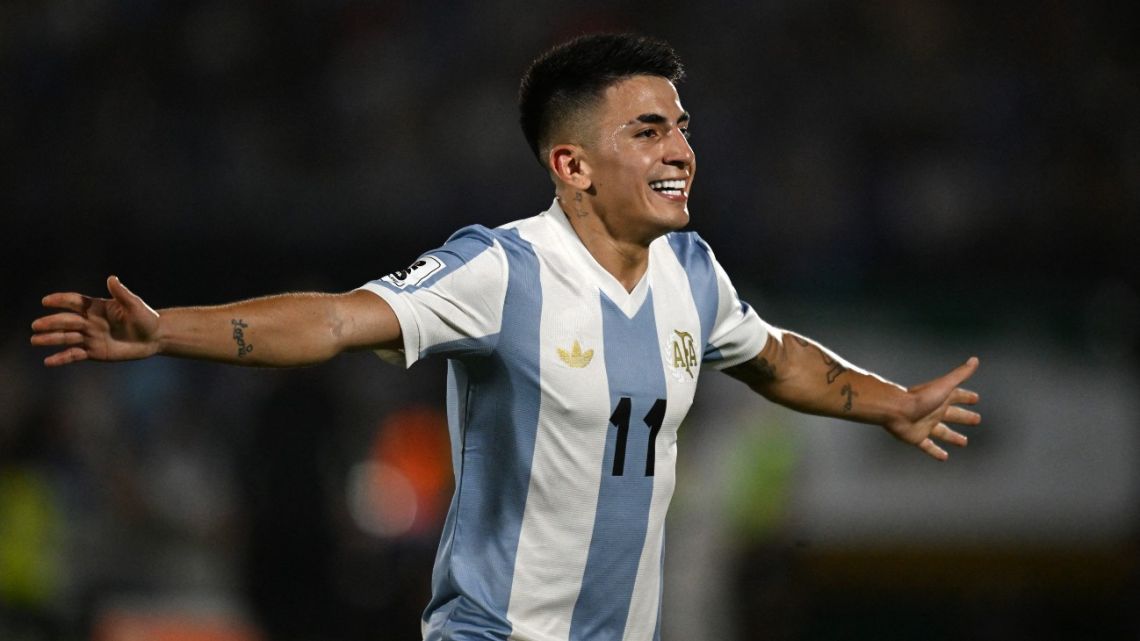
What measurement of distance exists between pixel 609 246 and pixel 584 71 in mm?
484

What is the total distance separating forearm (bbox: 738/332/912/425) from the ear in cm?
86

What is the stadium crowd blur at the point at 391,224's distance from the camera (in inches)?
329

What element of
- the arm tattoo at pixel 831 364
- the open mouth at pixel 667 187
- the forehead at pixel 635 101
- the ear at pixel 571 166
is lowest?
the arm tattoo at pixel 831 364

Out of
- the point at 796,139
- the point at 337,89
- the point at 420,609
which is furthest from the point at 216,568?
the point at 796,139

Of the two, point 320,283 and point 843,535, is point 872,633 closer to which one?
point 843,535

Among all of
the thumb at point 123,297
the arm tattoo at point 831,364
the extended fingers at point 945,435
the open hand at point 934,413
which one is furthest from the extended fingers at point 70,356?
the extended fingers at point 945,435

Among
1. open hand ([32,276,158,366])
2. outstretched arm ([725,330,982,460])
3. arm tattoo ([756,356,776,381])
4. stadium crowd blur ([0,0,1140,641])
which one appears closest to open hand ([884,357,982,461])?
outstretched arm ([725,330,982,460])

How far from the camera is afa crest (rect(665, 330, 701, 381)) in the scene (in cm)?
408

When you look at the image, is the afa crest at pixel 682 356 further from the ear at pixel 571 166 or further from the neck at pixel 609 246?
the ear at pixel 571 166

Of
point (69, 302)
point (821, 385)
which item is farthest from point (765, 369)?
point (69, 302)

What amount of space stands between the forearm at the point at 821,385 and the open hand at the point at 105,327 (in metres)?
2.06

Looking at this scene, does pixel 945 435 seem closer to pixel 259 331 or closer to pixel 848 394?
pixel 848 394

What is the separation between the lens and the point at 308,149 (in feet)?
34.0

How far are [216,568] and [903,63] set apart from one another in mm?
5831
